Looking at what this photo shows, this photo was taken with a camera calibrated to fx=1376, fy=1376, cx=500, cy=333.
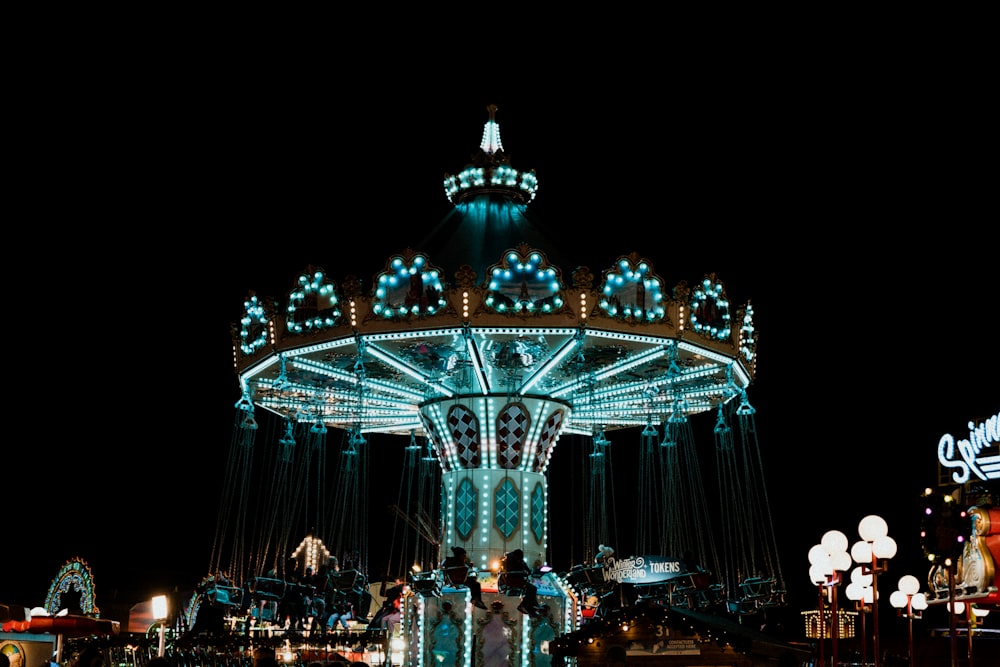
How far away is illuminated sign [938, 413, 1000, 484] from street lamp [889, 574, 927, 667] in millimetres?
2771

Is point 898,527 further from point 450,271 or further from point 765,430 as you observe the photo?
point 450,271

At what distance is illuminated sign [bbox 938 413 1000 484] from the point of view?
27.5 m

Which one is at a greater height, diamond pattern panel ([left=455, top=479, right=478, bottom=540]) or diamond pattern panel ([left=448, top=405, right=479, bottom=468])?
diamond pattern panel ([left=448, top=405, right=479, bottom=468])

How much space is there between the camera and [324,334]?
69.0 feet

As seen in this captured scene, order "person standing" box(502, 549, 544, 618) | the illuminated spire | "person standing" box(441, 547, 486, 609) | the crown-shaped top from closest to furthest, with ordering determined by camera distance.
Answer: "person standing" box(441, 547, 486, 609) < "person standing" box(502, 549, 544, 618) < the crown-shaped top < the illuminated spire

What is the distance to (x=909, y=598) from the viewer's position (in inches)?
715

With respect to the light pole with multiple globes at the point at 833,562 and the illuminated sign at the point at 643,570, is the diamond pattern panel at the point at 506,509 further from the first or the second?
the light pole with multiple globes at the point at 833,562

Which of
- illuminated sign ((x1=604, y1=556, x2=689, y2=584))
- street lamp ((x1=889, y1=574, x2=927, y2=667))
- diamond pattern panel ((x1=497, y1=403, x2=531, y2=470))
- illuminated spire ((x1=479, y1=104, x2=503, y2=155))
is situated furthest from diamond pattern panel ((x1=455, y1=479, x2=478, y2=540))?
street lamp ((x1=889, y1=574, x2=927, y2=667))

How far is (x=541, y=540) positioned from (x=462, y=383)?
2928 mm

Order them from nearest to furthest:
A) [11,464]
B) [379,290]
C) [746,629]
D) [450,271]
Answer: [746,629]
[379,290]
[450,271]
[11,464]

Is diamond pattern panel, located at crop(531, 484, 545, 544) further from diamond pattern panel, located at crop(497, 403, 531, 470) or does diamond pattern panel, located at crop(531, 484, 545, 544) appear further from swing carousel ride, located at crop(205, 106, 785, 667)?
diamond pattern panel, located at crop(497, 403, 531, 470)

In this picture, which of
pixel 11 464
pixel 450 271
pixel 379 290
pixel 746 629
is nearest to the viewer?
pixel 746 629

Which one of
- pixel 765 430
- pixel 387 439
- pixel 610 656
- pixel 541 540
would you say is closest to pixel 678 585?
pixel 541 540

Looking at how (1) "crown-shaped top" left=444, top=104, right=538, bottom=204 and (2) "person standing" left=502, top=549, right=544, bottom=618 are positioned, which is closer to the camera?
(2) "person standing" left=502, top=549, right=544, bottom=618
